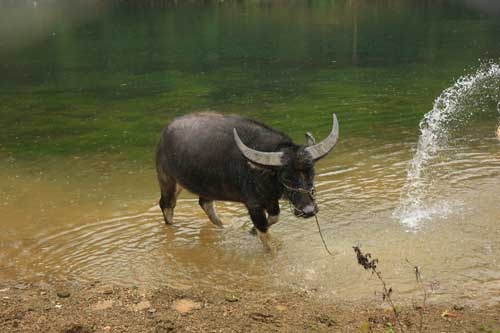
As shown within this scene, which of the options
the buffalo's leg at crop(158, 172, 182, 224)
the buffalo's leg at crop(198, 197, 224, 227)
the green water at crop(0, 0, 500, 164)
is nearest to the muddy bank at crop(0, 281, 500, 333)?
the buffalo's leg at crop(198, 197, 224, 227)

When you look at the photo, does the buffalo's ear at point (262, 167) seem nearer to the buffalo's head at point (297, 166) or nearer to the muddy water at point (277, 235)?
the buffalo's head at point (297, 166)

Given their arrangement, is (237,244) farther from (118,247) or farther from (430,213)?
(430,213)

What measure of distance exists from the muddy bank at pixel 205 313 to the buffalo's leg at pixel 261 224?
3.20 ft

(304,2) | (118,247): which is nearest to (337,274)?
(118,247)

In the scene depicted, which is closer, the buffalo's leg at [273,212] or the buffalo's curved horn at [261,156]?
the buffalo's curved horn at [261,156]

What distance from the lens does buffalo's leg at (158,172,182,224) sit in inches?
358

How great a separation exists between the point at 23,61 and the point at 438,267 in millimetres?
23790

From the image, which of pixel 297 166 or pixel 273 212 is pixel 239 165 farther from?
pixel 297 166

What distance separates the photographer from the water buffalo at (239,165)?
7.34 metres

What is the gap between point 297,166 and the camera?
729 cm

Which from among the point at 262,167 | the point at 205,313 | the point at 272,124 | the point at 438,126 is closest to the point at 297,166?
the point at 262,167

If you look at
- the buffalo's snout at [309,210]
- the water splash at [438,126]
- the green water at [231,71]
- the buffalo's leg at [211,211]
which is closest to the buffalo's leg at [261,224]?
the buffalo's snout at [309,210]

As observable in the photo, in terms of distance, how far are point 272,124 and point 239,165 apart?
269 inches

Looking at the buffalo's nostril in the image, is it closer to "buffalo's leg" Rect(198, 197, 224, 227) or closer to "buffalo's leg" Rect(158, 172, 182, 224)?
"buffalo's leg" Rect(198, 197, 224, 227)
